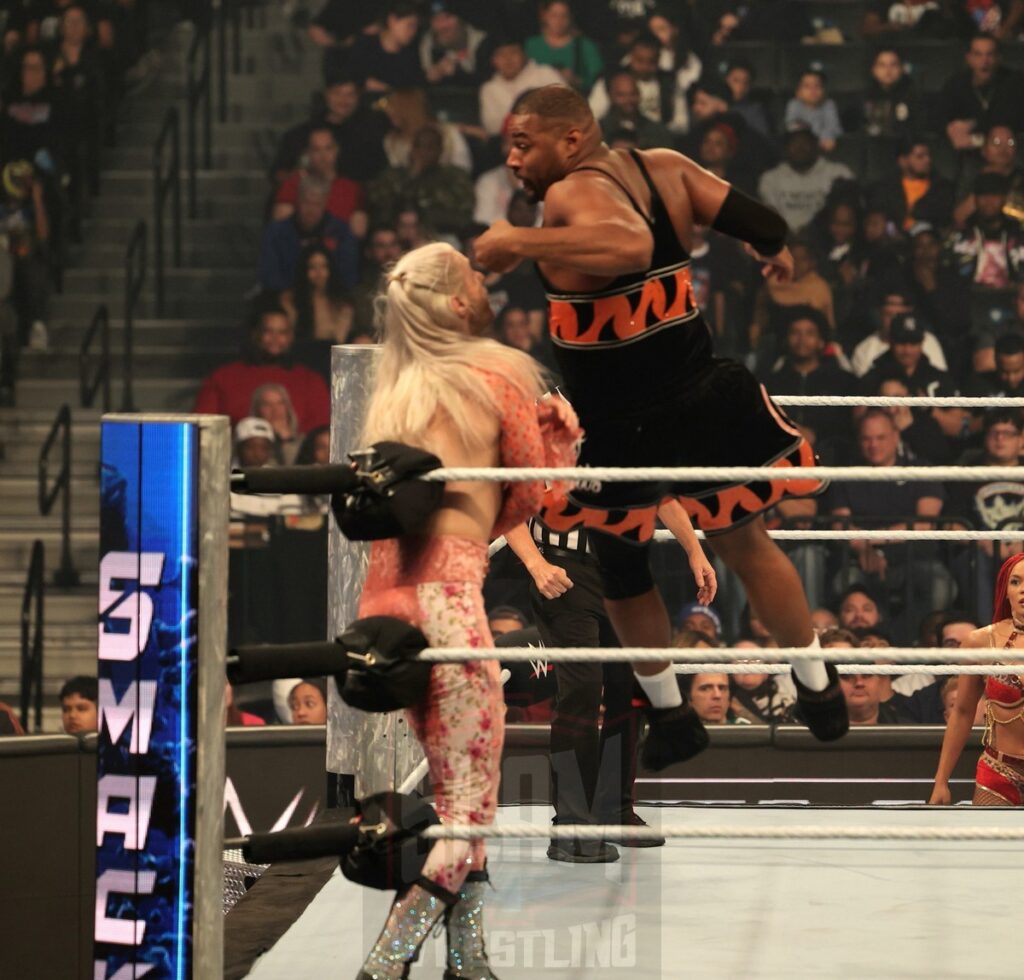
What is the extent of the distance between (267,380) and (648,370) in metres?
4.62

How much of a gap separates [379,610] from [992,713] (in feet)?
7.62

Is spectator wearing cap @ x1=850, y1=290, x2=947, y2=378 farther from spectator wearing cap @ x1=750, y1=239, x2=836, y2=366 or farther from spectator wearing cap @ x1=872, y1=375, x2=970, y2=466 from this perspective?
→ spectator wearing cap @ x1=872, y1=375, x2=970, y2=466

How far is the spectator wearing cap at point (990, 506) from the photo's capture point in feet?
19.9

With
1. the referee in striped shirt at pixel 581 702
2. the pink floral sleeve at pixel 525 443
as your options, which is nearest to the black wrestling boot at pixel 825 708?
the pink floral sleeve at pixel 525 443

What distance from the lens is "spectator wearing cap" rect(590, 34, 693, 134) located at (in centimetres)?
743

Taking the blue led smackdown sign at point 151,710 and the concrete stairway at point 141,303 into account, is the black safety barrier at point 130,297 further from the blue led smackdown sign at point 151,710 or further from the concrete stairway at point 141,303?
the blue led smackdown sign at point 151,710

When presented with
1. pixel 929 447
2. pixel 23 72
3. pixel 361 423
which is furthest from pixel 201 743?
pixel 23 72

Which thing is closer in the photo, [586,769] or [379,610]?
[379,610]

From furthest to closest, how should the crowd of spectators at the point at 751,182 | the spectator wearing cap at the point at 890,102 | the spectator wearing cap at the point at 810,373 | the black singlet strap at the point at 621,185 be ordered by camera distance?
the spectator wearing cap at the point at 890,102 < the crowd of spectators at the point at 751,182 < the spectator wearing cap at the point at 810,373 < the black singlet strap at the point at 621,185

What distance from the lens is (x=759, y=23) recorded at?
25.3ft

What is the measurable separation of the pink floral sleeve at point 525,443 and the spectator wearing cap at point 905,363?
4.66 metres

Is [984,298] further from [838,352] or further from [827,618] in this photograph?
[827,618]

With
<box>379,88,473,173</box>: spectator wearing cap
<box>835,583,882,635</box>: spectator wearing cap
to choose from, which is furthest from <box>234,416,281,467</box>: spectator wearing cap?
<box>835,583,882,635</box>: spectator wearing cap

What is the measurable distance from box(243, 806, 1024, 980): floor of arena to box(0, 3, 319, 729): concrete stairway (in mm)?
3738
